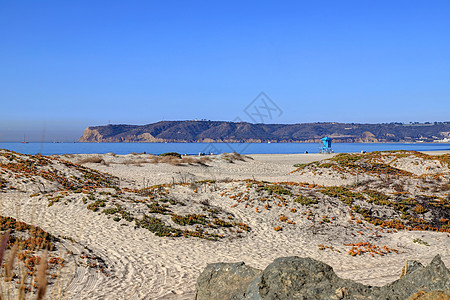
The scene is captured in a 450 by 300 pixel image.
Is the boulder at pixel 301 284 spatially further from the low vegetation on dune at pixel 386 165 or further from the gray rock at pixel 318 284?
the low vegetation on dune at pixel 386 165

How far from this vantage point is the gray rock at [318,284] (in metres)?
4.67

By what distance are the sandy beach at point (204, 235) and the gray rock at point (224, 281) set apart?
3.19 meters

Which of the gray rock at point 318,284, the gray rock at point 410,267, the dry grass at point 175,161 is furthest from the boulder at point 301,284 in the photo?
the dry grass at point 175,161

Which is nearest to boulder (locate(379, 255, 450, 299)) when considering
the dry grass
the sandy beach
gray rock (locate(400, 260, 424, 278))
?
gray rock (locate(400, 260, 424, 278))

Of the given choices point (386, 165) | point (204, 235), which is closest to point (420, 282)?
point (204, 235)

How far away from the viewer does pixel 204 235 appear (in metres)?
15.4

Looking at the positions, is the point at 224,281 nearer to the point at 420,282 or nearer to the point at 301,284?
the point at 301,284

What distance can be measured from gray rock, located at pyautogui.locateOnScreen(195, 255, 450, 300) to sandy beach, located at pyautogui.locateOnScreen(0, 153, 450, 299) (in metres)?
4.32

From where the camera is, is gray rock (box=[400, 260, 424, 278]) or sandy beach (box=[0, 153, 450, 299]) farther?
sandy beach (box=[0, 153, 450, 299])

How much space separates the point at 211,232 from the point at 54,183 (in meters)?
13.0

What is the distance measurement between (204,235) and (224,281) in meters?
9.76

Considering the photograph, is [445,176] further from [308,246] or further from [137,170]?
[137,170]

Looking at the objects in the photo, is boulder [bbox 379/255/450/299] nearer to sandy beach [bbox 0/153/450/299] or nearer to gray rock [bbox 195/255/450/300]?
gray rock [bbox 195/255/450/300]

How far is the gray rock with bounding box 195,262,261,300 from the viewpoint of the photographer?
218 inches
